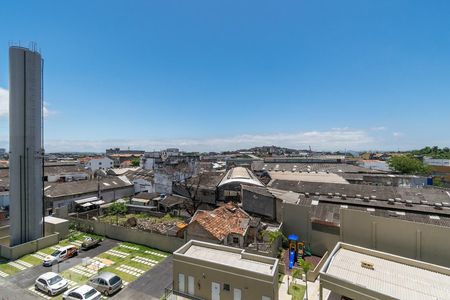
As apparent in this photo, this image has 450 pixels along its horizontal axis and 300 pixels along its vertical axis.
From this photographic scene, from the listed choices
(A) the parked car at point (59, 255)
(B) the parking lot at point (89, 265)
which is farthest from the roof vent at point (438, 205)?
(A) the parked car at point (59, 255)

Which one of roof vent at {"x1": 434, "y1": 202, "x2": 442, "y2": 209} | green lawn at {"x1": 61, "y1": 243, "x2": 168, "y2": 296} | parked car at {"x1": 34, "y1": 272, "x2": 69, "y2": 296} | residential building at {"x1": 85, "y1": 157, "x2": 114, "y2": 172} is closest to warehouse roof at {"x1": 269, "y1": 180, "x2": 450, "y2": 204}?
roof vent at {"x1": 434, "y1": 202, "x2": 442, "y2": 209}

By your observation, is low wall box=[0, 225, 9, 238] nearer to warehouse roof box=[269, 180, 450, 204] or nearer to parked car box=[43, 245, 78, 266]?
parked car box=[43, 245, 78, 266]

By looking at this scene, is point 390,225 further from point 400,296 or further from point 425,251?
point 400,296

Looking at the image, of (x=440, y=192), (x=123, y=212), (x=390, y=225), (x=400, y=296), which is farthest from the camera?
(x=123, y=212)

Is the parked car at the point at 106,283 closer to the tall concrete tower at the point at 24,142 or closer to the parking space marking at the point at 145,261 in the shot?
the parking space marking at the point at 145,261

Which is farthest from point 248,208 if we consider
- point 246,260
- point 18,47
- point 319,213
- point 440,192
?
point 18,47
